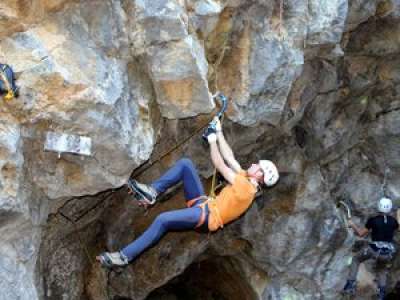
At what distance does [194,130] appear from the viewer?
661 centimetres

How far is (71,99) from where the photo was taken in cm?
507

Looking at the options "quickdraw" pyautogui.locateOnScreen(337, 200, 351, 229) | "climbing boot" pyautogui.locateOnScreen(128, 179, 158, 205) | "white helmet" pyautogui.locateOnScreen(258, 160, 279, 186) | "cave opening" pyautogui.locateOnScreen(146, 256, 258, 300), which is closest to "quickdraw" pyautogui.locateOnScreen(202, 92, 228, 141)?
"white helmet" pyautogui.locateOnScreen(258, 160, 279, 186)

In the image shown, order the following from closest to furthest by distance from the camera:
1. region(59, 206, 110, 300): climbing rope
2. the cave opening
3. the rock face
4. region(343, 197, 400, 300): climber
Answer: the rock face
region(59, 206, 110, 300): climbing rope
region(343, 197, 400, 300): climber
the cave opening

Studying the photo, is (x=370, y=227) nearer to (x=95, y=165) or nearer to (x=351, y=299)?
(x=351, y=299)

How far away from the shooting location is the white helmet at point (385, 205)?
8.69m

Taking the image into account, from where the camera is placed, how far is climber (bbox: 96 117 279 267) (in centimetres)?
555

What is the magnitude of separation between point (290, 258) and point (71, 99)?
4578 mm

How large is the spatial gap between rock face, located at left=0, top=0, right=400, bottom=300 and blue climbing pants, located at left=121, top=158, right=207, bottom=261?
1.12ft

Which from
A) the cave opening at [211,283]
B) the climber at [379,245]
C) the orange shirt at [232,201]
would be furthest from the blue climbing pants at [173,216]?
the climber at [379,245]

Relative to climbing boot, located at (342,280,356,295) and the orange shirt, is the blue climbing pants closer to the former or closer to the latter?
the orange shirt

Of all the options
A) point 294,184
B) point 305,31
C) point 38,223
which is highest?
point 305,31

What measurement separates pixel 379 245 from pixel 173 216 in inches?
167

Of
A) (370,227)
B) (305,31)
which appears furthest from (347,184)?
(305,31)

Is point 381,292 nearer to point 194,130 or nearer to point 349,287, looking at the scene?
point 349,287
